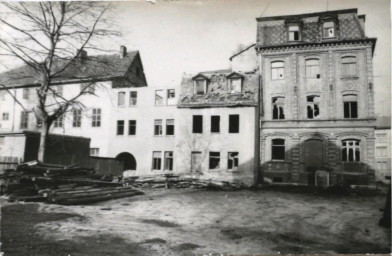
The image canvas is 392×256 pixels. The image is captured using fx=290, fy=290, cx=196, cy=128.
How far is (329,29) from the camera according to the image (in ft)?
24.6

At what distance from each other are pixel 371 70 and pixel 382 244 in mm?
3653

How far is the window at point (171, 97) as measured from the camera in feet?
25.3

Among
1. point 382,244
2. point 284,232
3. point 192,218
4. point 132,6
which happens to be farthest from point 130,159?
point 382,244

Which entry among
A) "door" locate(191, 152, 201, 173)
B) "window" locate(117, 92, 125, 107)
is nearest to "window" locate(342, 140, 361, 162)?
"door" locate(191, 152, 201, 173)

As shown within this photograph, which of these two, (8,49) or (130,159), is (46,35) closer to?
(8,49)

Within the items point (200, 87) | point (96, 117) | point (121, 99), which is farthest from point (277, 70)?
point (96, 117)

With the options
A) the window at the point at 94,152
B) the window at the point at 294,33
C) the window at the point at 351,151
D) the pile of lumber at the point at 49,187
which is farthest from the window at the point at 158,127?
the window at the point at 351,151

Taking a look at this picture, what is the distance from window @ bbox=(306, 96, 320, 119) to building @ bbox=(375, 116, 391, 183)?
1436 mm

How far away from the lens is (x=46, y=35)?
7.08 meters

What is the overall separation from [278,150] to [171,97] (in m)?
3.32

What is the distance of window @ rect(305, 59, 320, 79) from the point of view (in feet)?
25.3

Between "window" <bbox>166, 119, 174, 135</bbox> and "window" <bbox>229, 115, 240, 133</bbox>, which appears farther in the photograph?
"window" <bbox>229, 115, 240, 133</bbox>

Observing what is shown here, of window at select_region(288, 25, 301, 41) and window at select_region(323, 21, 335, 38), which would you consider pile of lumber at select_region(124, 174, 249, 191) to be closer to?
window at select_region(288, 25, 301, 41)

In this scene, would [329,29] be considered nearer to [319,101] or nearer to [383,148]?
[319,101]
